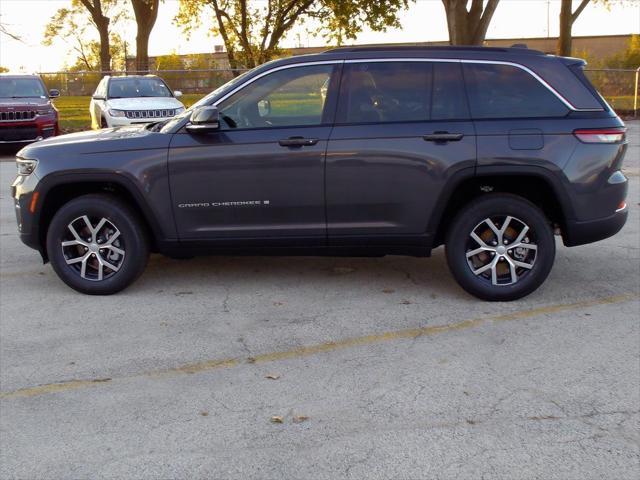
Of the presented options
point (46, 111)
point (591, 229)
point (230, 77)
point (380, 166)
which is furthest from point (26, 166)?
point (230, 77)

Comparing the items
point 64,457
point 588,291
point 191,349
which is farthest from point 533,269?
point 64,457

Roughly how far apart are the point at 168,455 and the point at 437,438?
1.28m

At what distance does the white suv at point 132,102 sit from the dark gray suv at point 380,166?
34.8ft

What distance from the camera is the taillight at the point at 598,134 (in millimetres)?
5543

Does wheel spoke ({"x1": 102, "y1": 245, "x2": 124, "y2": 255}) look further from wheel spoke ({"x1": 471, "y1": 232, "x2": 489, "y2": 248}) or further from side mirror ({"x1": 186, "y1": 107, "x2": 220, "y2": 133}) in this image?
wheel spoke ({"x1": 471, "y1": 232, "x2": 489, "y2": 248})

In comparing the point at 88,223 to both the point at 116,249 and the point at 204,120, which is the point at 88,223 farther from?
the point at 204,120

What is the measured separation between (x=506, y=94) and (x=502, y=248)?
1.17m

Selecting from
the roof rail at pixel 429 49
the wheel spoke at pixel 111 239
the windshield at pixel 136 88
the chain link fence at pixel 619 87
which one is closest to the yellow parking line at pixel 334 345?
the wheel spoke at pixel 111 239

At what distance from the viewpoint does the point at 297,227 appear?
575cm

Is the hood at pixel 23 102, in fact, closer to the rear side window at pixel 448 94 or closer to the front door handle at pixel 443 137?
the rear side window at pixel 448 94

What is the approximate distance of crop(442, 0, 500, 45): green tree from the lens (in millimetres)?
24719

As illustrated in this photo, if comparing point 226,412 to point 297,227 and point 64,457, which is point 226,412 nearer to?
point 64,457

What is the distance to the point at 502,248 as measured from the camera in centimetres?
570

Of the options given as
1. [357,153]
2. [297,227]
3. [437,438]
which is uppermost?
[357,153]
